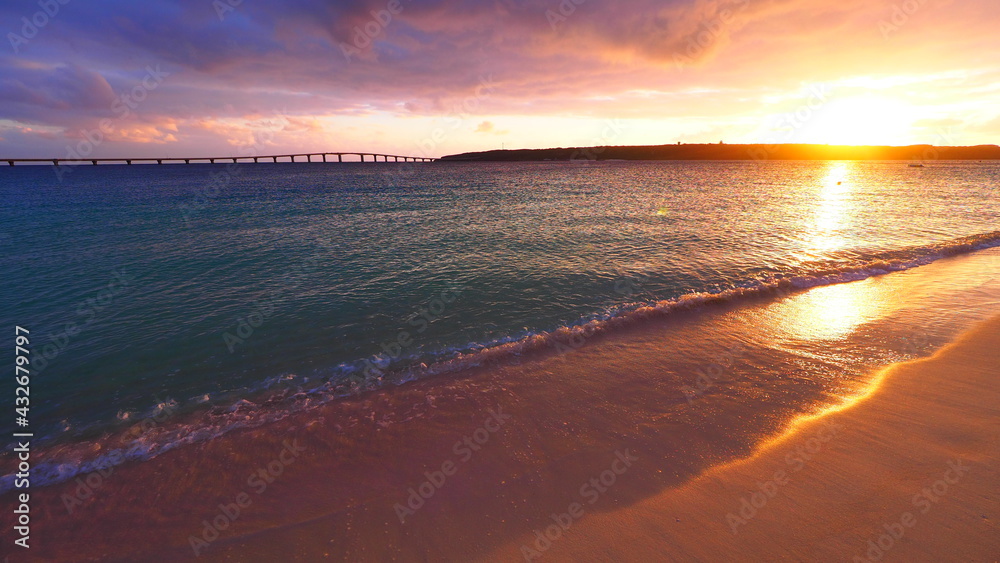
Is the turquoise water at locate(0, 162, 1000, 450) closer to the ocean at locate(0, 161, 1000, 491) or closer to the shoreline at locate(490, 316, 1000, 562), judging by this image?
the ocean at locate(0, 161, 1000, 491)

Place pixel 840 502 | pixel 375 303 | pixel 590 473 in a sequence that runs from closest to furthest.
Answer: pixel 840 502
pixel 590 473
pixel 375 303

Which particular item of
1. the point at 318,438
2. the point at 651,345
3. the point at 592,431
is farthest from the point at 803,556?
the point at 318,438

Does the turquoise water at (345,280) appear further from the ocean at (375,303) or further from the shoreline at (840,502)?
the shoreline at (840,502)

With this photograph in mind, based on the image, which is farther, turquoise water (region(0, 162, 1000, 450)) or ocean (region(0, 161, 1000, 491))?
turquoise water (region(0, 162, 1000, 450))

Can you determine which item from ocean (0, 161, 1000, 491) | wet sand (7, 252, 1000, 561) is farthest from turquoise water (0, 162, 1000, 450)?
wet sand (7, 252, 1000, 561)

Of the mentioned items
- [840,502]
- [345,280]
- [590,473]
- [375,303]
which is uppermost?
[345,280]

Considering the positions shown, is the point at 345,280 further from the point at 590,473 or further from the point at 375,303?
the point at 590,473

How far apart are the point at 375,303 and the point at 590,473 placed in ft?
35.4

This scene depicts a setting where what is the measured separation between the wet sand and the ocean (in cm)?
63

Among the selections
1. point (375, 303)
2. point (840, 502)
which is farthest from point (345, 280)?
point (840, 502)

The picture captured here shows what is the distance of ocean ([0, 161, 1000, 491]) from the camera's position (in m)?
9.12

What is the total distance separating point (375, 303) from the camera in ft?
48.5

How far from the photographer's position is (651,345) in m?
11.1

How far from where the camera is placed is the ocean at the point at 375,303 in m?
9.12
